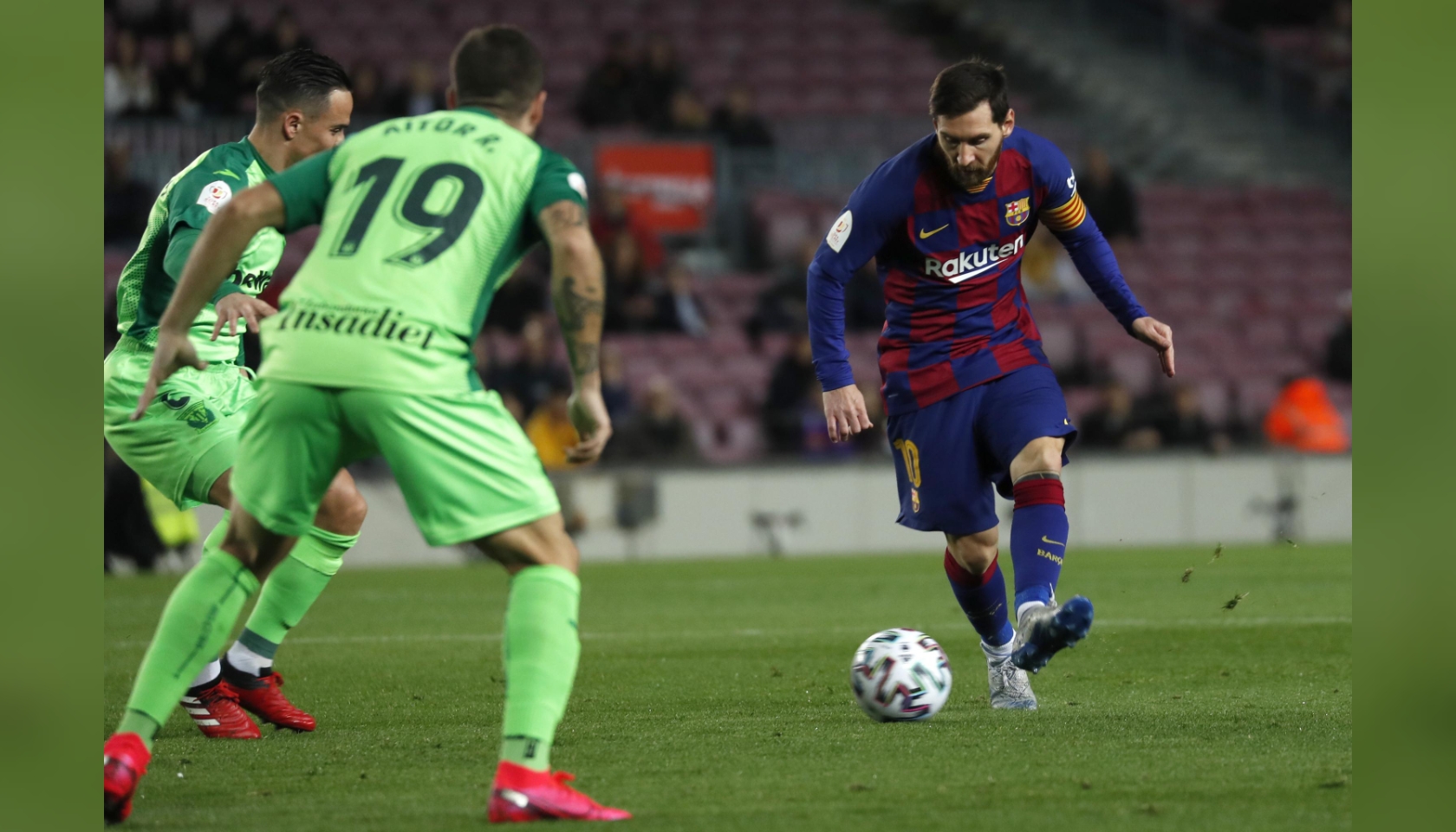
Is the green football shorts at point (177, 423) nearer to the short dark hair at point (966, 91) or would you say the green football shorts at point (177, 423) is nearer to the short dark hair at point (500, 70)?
the short dark hair at point (500, 70)

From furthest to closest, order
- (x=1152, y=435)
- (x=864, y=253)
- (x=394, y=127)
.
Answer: (x=1152, y=435) → (x=864, y=253) → (x=394, y=127)

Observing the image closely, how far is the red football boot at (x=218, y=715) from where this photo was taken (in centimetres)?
518

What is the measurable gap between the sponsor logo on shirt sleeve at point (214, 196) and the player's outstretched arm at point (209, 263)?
1181 millimetres

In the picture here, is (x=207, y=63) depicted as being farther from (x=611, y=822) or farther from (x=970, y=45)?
(x=611, y=822)

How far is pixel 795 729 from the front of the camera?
201 inches

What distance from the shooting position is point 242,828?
11.9ft

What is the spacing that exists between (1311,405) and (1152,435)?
83.0 inches

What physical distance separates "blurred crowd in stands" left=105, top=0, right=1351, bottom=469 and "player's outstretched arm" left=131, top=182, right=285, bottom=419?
10.2 metres

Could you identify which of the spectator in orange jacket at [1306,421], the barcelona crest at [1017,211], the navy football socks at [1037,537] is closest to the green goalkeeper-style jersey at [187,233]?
the barcelona crest at [1017,211]

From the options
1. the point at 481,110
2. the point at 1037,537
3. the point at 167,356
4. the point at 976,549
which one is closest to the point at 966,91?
the point at 1037,537

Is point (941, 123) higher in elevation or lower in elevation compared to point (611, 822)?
higher

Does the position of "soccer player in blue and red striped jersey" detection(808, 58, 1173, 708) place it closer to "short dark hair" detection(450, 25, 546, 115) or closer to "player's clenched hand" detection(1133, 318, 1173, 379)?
"player's clenched hand" detection(1133, 318, 1173, 379)
